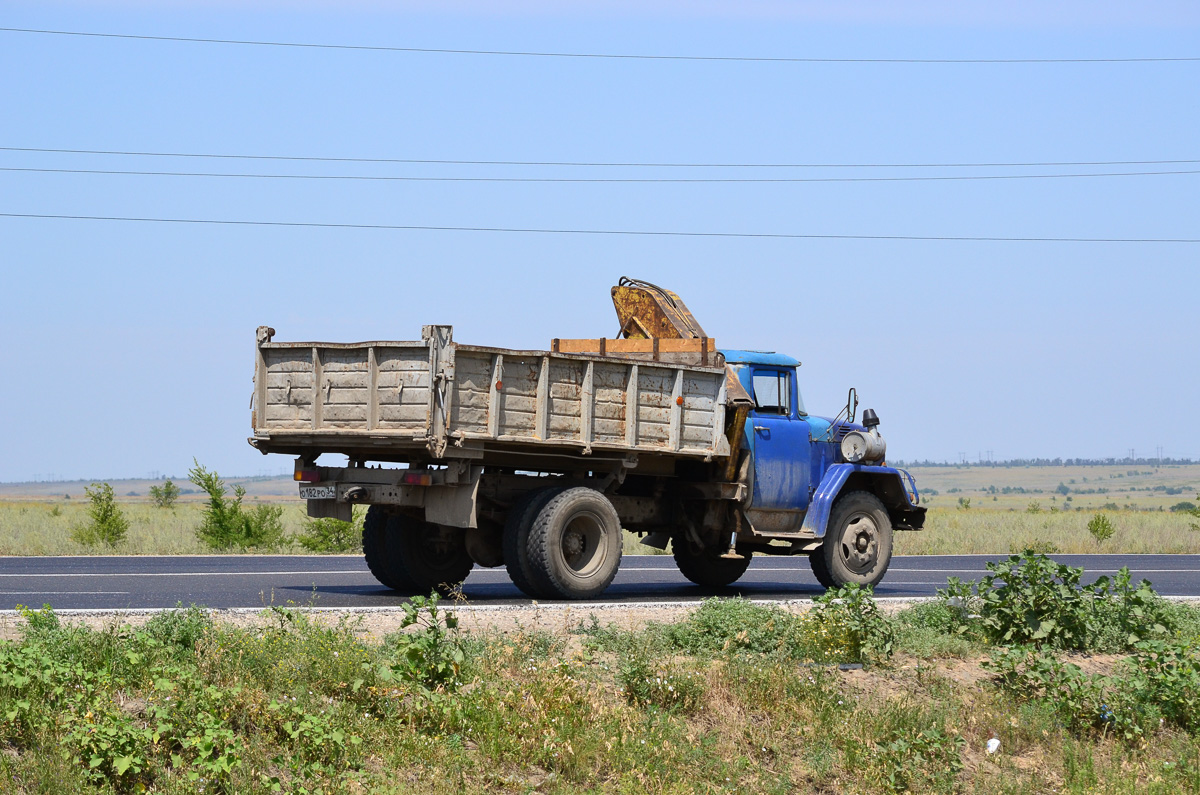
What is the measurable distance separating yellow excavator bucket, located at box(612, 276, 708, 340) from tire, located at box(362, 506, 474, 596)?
330cm

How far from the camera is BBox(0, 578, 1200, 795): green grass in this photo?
24.1 ft

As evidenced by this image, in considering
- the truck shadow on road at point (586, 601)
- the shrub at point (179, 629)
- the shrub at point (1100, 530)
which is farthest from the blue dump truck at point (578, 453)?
the shrub at point (1100, 530)

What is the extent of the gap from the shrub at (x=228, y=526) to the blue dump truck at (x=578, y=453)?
14.0 m

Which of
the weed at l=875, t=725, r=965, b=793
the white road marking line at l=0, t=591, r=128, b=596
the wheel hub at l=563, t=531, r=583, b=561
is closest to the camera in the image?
the weed at l=875, t=725, r=965, b=793

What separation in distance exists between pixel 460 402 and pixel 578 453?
1.60 meters

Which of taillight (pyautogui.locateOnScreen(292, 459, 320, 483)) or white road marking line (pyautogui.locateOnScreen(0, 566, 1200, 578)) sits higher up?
taillight (pyautogui.locateOnScreen(292, 459, 320, 483))

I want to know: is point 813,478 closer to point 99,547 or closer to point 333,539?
point 333,539

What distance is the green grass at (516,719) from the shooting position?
289 inches

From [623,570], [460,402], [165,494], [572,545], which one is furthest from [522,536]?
[165,494]

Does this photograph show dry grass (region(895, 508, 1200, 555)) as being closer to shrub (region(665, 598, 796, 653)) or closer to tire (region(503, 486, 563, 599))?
tire (region(503, 486, 563, 599))

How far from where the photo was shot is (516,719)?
27.0 ft

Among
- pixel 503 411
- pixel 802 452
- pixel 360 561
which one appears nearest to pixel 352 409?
pixel 503 411

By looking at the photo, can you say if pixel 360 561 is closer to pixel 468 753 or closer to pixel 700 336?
pixel 700 336

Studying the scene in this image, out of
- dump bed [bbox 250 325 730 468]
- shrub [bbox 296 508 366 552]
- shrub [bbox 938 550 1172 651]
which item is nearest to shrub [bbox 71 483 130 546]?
shrub [bbox 296 508 366 552]
